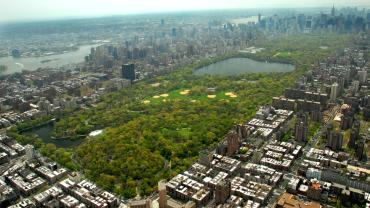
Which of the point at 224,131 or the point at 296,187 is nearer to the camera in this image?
the point at 296,187

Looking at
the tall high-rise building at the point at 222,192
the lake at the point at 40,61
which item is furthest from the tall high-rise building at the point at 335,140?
the lake at the point at 40,61

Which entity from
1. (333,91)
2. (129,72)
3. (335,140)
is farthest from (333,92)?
(129,72)

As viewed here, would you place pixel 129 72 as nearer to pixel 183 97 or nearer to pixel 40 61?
pixel 183 97

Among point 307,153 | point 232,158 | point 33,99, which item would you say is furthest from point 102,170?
point 33,99

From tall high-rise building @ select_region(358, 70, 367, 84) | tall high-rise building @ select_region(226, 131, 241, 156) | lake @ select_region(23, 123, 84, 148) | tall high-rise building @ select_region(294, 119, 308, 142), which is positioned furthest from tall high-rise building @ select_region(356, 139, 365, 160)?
lake @ select_region(23, 123, 84, 148)

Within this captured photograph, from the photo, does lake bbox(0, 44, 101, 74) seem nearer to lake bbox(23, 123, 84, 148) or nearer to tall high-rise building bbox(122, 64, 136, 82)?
tall high-rise building bbox(122, 64, 136, 82)

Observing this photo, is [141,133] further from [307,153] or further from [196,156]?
[307,153]
